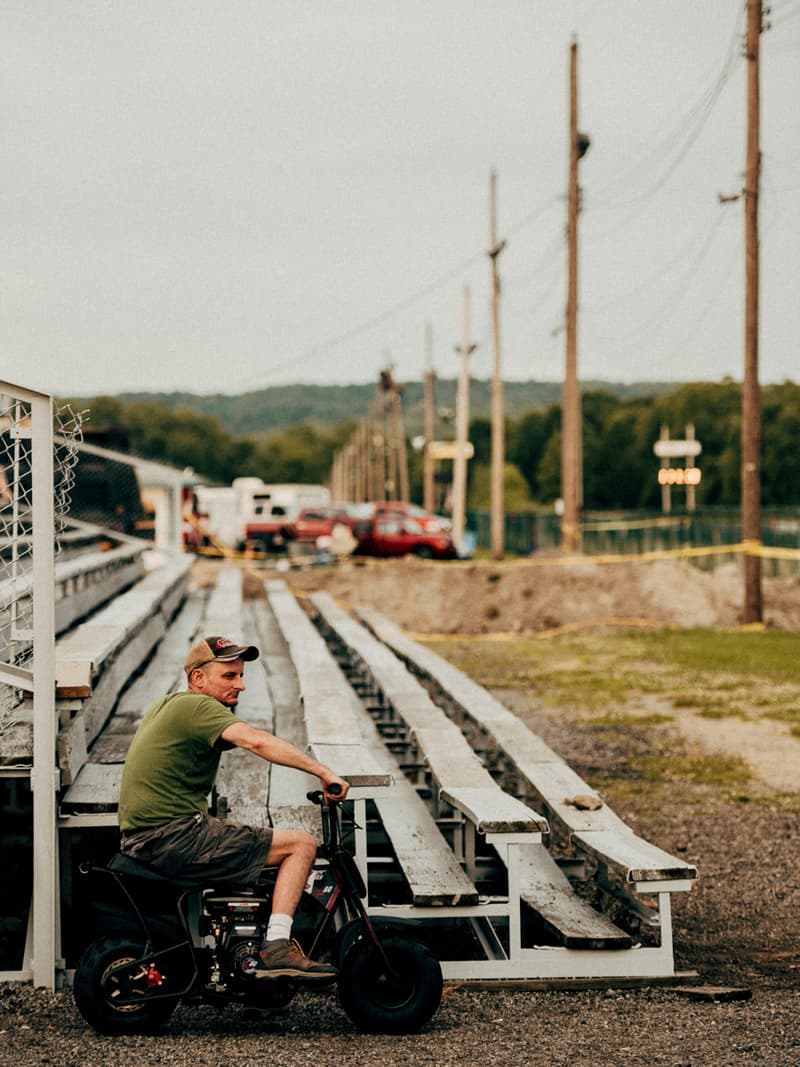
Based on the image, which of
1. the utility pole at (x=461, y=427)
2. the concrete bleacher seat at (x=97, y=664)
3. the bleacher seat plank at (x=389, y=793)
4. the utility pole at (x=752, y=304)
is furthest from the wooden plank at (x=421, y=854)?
the utility pole at (x=461, y=427)

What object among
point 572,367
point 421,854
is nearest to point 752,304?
point 572,367

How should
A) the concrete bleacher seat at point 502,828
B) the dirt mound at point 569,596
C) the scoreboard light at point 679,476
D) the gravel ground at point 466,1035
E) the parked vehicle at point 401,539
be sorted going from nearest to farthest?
1. the gravel ground at point 466,1035
2. the concrete bleacher seat at point 502,828
3. the dirt mound at point 569,596
4. the parked vehicle at point 401,539
5. the scoreboard light at point 679,476

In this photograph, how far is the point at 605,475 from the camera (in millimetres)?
135500

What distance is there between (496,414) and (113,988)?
3727 centimetres

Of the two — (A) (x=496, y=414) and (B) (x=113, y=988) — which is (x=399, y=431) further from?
(B) (x=113, y=988)

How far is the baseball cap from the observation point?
224 inches

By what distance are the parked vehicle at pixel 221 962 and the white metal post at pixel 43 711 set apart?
56 cm

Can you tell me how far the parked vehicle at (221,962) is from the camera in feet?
17.8

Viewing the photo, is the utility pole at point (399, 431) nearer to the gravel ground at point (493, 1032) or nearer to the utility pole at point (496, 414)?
the utility pole at point (496, 414)

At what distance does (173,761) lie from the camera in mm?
5645

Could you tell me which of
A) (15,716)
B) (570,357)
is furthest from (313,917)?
(570,357)

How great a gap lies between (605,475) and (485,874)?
129 m

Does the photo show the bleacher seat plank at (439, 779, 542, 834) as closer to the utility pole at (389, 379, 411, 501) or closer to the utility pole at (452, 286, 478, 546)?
the utility pole at (452, 286, 478, 546)

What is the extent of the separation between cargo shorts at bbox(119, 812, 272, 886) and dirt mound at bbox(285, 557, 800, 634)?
70.8 ft
